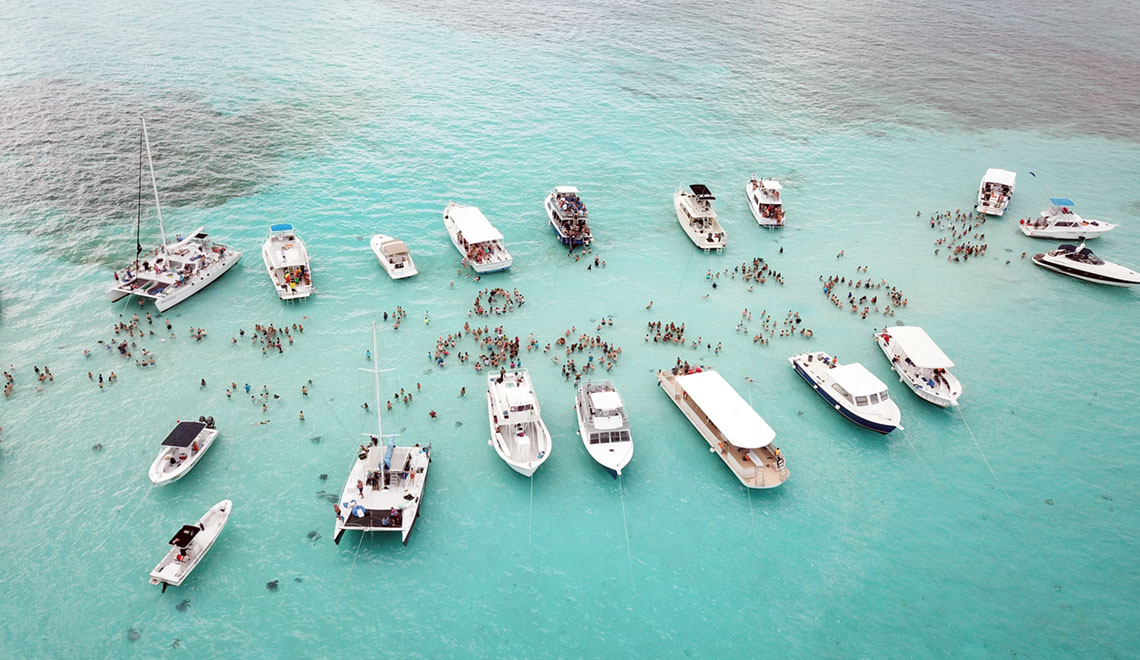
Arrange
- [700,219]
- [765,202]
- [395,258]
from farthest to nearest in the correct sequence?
[765,202]
[700,219]
[395,258]

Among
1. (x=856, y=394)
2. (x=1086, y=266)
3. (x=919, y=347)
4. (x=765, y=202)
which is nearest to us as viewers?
(x=856, y=394)

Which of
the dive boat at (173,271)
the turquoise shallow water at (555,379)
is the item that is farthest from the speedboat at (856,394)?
the dive boat at (173,271)

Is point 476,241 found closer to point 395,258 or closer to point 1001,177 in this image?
point 395,258

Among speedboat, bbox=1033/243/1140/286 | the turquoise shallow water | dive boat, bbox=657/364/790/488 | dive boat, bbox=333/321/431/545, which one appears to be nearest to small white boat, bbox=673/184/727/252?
the turquoise shallow water

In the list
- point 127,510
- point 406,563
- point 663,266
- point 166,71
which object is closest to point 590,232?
point 663,266

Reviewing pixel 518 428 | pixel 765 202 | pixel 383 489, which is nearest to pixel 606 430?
pixel 518 428

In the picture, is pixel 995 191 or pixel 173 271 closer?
pixel 173 271

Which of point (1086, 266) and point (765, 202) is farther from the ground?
point (765, 202)
